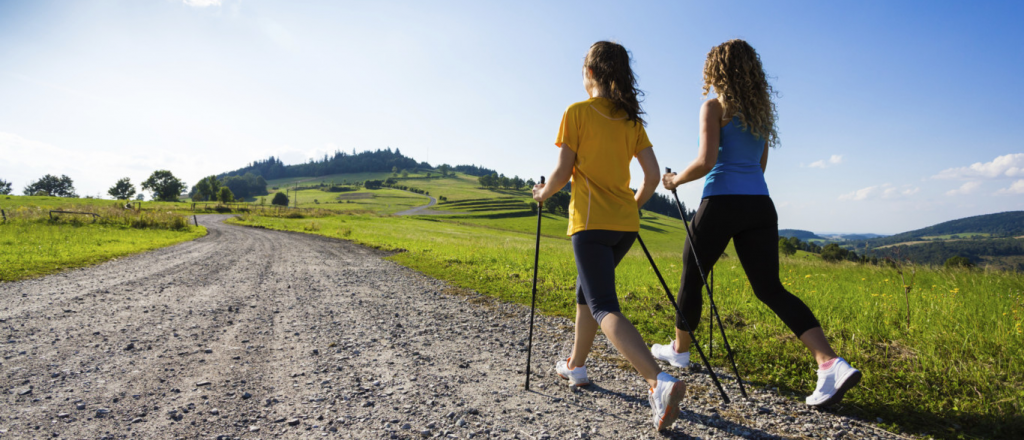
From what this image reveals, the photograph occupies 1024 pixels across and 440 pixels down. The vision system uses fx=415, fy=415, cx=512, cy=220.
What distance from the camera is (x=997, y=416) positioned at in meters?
2.82

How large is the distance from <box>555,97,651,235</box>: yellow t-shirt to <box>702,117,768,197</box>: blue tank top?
0.93m

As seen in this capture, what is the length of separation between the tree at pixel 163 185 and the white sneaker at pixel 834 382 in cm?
12713

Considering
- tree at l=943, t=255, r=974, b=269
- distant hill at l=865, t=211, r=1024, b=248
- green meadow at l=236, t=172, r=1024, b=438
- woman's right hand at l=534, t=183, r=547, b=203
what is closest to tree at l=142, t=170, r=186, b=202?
green meadow at l=236, t=172, r=1024, b=438

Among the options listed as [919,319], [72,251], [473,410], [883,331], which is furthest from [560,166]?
[72,251]

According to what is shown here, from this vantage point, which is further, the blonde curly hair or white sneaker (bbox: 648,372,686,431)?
the blonde curly hair

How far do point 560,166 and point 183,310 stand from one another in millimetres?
6845

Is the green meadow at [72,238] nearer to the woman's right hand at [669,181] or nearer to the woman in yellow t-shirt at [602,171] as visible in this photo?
the woman in yellow t-shirt at [602,171]

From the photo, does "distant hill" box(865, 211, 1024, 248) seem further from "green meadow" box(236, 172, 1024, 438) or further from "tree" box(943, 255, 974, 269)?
"green meadow" box(236, 172, 1024, 438)

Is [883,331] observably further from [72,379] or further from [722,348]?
[72,379]

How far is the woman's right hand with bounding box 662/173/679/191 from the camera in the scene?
3719mm

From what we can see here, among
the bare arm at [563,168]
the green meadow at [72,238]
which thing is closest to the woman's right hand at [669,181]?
the bare arm at [563,168]

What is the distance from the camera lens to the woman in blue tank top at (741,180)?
10.8ft

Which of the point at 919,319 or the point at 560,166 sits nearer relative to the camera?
the point at 560,166

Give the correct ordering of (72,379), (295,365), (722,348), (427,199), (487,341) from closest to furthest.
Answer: (72,379) < (295,365) < (722,348) < (487,341) < (427,199)
